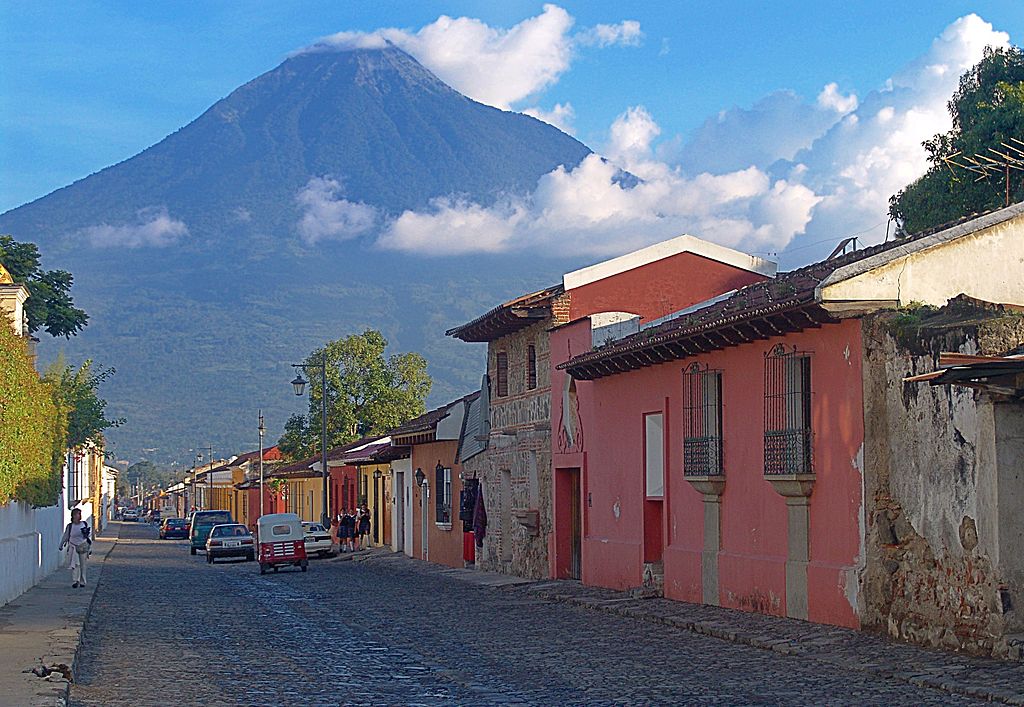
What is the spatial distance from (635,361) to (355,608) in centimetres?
609

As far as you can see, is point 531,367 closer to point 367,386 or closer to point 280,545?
point 280,545

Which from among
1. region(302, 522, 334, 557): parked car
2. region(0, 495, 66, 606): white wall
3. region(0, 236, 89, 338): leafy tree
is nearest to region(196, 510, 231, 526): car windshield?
region(302, 522, 334, 557): parked car

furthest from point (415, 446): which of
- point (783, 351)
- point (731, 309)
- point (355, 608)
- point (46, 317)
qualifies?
point (783, 351)

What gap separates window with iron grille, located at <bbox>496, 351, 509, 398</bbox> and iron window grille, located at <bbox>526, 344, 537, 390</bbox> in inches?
77.1

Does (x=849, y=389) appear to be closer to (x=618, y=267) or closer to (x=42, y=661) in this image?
(x=42, y=661)

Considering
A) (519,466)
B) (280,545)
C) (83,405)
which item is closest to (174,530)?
(83,405)

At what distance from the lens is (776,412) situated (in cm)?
1869

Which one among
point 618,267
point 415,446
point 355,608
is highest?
point 618,267

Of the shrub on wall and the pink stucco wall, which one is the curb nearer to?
the pink stucco wall

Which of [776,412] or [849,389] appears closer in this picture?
[849,389]

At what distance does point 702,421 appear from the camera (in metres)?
21.3

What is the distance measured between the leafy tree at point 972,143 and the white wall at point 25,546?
17.2 meters

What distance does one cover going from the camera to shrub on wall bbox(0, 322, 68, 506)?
19516mm

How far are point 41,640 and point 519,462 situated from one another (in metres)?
16.0
